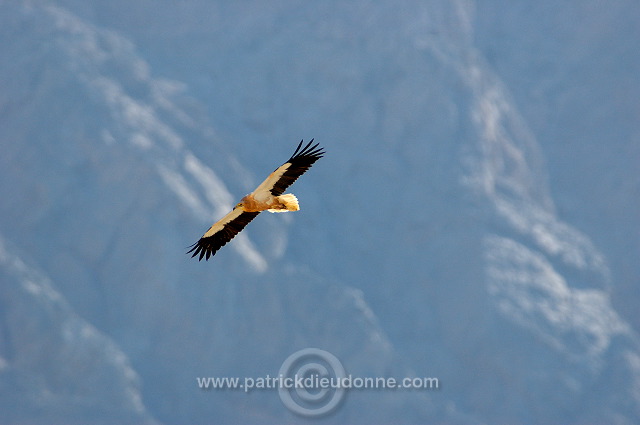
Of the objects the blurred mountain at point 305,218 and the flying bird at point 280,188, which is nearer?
the flying bird at point 280,188

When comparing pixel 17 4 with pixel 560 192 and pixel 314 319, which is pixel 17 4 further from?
pixel 560 192

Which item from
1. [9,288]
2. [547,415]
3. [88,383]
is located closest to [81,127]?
[9,288]

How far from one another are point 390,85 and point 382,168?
17.4 ft

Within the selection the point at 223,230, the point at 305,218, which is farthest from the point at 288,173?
the point at 305,218

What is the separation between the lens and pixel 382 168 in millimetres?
79938
